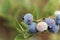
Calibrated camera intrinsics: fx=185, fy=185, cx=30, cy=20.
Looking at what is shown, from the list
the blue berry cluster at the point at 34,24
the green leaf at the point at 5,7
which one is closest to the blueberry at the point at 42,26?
the blue berry cluster at the point at 34,24

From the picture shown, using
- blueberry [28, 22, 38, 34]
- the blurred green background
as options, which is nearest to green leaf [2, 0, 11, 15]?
the blurred green background

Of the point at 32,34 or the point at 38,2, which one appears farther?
the point at 38,2

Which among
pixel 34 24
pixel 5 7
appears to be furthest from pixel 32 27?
pixel 5 7

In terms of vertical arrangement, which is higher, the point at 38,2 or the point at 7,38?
the point at 38,2

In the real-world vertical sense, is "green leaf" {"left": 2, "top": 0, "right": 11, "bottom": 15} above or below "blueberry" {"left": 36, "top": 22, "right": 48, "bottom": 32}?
above

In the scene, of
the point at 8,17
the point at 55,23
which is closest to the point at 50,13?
the point at 55,23

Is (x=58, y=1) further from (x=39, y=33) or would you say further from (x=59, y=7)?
(x=39, y=33)

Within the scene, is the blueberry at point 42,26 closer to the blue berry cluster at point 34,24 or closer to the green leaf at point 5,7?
the blue berry cluster at point 34,24

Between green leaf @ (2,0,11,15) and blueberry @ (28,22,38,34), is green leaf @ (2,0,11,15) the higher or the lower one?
the higher one

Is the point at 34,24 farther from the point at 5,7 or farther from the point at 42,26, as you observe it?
the point at 5,7

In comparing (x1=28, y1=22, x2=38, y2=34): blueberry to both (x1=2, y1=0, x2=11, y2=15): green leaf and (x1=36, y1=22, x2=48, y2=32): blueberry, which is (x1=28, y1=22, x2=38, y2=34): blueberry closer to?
(x1=36, y1=22, x2=48, y2=32): blueberry

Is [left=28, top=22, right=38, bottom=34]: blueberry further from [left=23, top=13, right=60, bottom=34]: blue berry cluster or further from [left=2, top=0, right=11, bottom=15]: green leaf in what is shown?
[left=2, top=0, right=11, bottom=15]: green leaf
